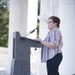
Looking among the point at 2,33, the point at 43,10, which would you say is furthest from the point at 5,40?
the point at 43,10

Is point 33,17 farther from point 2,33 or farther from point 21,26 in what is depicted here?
point 2,33

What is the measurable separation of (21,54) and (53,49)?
1.43 ft

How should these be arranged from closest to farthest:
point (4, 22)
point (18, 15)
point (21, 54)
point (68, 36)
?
point (21, 54) → point (68, 36) → point (18, 15) → point (4, 22)

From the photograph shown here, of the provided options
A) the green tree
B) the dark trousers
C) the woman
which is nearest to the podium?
the woman

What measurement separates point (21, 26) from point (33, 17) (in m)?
1.10

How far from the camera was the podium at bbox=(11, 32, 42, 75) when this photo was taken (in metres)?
4.58

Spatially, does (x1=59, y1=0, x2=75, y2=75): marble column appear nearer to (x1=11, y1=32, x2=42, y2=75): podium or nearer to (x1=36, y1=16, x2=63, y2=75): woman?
(x1=36, y1=16, x2=63, y2=75): woman

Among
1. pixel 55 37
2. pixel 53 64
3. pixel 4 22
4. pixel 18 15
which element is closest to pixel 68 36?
pixel 55 37

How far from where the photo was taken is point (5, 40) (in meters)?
23.8

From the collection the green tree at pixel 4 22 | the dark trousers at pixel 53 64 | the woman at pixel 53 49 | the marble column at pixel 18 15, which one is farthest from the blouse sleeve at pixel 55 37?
the green tree at pixel 4 22

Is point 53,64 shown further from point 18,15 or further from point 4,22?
point 4,22

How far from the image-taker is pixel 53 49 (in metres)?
4.71

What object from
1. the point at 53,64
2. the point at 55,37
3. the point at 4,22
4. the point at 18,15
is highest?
the point at 4,22

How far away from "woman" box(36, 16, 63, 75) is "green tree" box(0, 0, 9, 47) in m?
19.1
